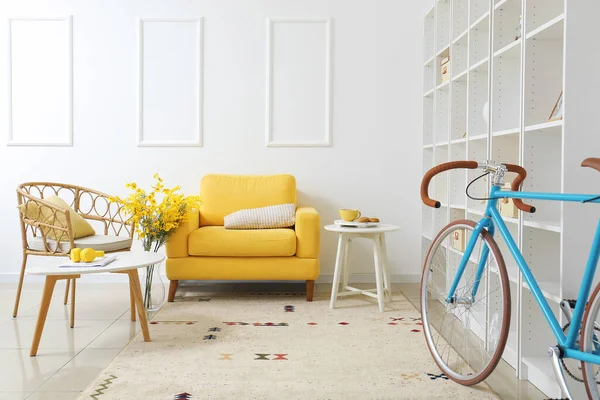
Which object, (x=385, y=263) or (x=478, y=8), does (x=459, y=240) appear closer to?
(x=385, y=263)

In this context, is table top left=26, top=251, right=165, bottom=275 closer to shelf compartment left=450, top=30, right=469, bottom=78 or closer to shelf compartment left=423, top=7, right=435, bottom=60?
shelf compartment left=450, top=30, right=469, bottom=78

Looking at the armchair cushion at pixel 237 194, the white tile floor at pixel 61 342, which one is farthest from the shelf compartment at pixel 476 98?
the white tile floor at pixel 61 342

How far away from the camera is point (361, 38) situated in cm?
491

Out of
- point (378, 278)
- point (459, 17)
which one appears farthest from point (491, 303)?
point (459, 17)

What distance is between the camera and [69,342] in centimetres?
315

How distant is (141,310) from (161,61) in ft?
8.26

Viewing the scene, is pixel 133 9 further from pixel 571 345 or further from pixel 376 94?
pixel 571 345

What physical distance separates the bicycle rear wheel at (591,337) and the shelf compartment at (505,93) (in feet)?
4.93

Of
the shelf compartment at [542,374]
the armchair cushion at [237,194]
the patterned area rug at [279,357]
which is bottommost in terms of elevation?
the patterned area rug at [279,357]

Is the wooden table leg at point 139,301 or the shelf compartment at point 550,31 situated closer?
the shelf compartment at point 550,31

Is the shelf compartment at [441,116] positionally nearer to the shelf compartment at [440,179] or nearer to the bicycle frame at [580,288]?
the shelf compartment at [440,179]

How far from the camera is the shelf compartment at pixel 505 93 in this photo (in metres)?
3.07

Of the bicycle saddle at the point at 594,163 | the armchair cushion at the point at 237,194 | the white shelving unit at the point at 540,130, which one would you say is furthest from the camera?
the armchair cushion at the point at 237,194

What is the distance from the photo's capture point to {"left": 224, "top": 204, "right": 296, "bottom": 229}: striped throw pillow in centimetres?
430
